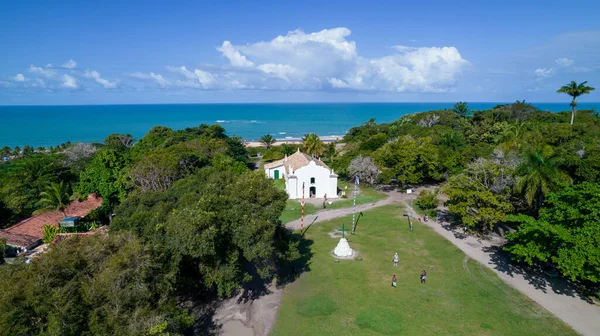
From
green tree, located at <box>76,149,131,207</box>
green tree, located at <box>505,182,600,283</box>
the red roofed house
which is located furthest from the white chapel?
green tree, located at <box>505,182,600,283</box>

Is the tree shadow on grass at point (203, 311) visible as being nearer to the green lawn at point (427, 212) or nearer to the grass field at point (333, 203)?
the grass field at point (333, 203)

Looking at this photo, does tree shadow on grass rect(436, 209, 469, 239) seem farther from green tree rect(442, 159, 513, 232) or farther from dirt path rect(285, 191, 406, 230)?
dirt path rect(285, 191, 406, 230)

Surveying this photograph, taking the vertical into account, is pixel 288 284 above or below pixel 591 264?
below

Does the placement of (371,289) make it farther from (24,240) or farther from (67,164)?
(67,164)

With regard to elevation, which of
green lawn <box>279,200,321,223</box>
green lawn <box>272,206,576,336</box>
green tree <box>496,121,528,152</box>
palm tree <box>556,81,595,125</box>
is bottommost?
green lawn <box>279,200,321,223</box>

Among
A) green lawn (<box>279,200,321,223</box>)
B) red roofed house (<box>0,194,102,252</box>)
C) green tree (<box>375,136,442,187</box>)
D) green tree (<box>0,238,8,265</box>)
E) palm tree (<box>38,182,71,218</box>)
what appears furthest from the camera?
green tree (<box>375,136,442,187</box>)

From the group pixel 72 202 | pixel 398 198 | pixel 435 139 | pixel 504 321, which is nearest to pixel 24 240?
pixel 72 202

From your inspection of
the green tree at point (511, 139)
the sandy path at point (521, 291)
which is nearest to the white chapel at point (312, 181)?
the sandy path at point (521, 291)
